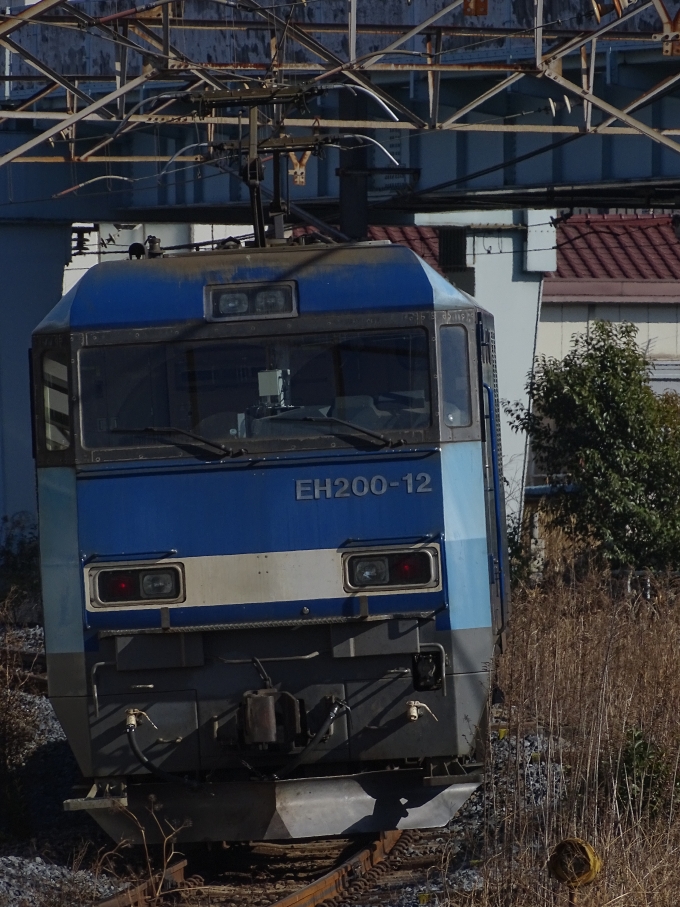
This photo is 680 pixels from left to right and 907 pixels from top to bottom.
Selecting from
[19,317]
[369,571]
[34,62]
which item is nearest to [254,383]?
[369,571]

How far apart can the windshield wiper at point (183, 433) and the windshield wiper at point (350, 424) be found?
0.31 m

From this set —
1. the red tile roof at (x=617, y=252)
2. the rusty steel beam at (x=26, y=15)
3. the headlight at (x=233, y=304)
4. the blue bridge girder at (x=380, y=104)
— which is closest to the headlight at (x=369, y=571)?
the headlight at (x=233, y=304)

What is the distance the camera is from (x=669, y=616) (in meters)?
11.8

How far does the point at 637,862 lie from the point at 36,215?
16.5m

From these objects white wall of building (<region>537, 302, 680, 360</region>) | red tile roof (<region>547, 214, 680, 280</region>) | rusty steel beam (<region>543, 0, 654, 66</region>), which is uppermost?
red tile roof (<region>547, 214, 680, 280</region>)

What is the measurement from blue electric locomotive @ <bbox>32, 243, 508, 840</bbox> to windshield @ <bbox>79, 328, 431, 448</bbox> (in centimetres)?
1

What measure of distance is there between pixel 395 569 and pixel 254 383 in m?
1.25

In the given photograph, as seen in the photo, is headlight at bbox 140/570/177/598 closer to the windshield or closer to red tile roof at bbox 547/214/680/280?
the windshield

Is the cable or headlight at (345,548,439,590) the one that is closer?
headlight at (345,548,439,590)

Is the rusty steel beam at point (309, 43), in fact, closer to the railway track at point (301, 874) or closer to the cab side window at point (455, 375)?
the cab side window at point (455, 375)

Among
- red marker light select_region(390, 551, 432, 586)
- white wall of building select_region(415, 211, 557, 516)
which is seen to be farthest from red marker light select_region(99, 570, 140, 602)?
white wall of building select_region(415, 211, 557, 516)

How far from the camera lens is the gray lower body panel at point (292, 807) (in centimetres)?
723

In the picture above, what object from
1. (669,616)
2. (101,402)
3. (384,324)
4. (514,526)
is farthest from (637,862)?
(514,526)

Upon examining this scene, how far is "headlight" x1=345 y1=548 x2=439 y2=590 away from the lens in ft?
23.5
